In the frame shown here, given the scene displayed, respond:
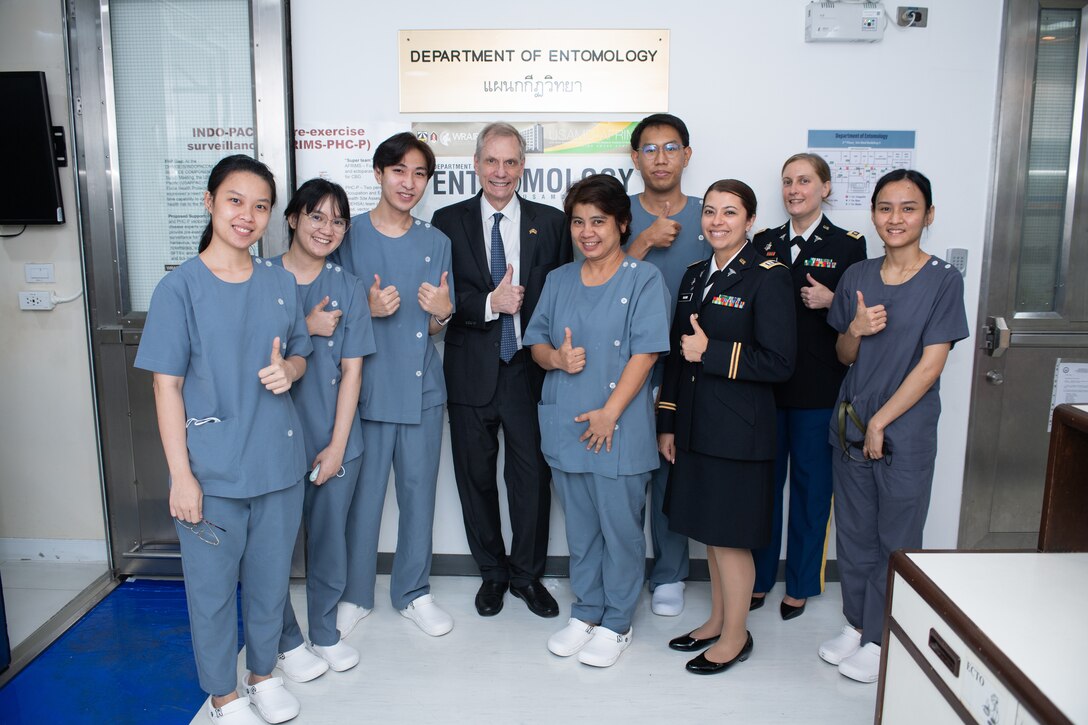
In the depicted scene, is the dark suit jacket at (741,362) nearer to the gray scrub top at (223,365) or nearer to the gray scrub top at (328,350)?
the gray scrub top at (328,350)

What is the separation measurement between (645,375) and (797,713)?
44.3 inches

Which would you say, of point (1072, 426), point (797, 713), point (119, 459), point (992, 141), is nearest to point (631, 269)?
point (1072, 426)

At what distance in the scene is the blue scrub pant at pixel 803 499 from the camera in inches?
107

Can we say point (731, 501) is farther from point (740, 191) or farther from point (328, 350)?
point (328, 350)

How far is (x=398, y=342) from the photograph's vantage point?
2.58 meters

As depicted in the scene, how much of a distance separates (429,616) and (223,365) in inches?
51.0

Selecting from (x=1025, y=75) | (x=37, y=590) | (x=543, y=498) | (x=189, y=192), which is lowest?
(x=37, y=590)

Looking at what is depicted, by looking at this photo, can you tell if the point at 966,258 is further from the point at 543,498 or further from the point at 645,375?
the point at 543,498

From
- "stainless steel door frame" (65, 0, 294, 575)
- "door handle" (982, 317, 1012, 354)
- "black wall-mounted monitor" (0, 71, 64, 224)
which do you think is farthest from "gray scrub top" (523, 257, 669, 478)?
"black wall-mounted monitor" (0, 71, 64, 224)

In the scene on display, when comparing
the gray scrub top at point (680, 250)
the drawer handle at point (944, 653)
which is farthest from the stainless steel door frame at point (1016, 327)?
the drawer handle at point (944, 653)

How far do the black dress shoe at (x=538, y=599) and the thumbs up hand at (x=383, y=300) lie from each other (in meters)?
1.23

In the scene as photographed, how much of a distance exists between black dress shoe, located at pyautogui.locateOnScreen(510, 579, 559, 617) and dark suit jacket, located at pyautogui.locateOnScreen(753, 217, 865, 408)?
119 cm

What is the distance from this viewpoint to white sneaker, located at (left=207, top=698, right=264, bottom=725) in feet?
6.89

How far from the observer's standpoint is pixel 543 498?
290 cm
